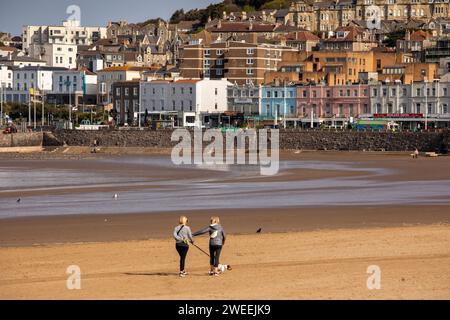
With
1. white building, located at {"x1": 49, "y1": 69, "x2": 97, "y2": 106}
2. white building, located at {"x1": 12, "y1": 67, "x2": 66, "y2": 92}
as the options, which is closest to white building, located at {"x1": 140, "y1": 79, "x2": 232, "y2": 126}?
white building, located at {"x1": 49, "y1": 69, "x2": 97, "y2": 106}

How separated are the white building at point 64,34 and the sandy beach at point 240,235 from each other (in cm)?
9474

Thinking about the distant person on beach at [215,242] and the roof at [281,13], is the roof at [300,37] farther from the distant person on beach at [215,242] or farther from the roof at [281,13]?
the distant person on beach at [215,242]

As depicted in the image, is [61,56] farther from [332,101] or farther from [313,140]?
[313,140]

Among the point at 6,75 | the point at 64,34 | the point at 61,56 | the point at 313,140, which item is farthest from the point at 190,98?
the point at 64,34

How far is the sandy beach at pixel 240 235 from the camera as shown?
17344 millimetres

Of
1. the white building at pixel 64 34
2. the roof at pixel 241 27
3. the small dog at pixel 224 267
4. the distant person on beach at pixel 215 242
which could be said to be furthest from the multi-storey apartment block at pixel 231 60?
the distant person on beach at pixel 215 242

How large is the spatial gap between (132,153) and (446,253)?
49.9m

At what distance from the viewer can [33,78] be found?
11412 centimetres

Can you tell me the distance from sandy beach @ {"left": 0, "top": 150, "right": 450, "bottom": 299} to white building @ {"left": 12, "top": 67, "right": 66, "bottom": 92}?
224 feet

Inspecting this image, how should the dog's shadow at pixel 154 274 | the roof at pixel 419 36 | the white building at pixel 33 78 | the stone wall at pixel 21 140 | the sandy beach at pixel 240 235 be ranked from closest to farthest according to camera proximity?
the sandy beach at pixel 240 235 → the dog's shadow at pixel 154 274 → the stone wall at pixel 21 140 → the roof at pixel 419 36 → the white building at pixel 33 78

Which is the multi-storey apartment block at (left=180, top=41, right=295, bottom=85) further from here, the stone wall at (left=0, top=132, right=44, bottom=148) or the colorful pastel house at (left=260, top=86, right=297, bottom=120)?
the stone wall at (left=0, top=132, right=44, bottom=148)
